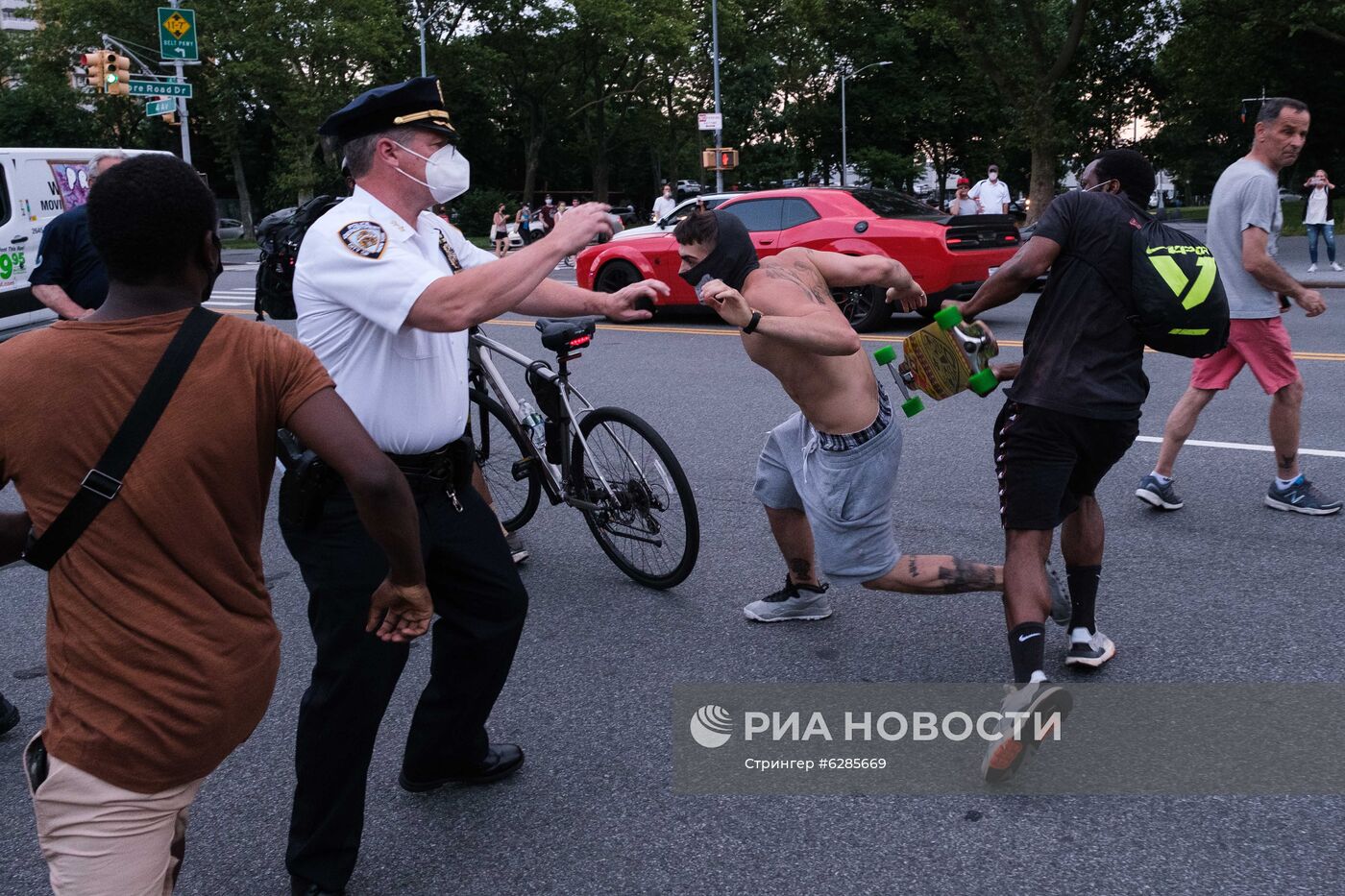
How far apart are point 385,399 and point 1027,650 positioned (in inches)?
76.1

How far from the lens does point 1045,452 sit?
3604 millimetres

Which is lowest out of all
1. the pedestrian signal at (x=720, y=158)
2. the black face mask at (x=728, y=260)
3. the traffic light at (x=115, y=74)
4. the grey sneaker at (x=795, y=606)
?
the grey sneaker at (x=795, y=606)

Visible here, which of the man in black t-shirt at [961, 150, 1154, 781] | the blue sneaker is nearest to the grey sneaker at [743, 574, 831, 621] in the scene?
the man in black t-shirt at [961, 150, 1154, 781]

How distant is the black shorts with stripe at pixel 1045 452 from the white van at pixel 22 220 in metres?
12.0

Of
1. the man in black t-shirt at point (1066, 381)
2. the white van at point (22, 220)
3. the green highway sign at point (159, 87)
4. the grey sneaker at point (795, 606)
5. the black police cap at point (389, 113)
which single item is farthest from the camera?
the green highway sign at point (159, 87)

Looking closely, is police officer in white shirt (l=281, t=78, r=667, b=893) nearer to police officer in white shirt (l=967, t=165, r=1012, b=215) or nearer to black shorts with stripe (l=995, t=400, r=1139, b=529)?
black shorts with stripe (l=995, t=400, r=1139, b=529)

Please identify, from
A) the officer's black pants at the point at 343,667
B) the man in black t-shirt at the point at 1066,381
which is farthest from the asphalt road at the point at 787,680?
the man in black t-shirt at the point at 1066,381

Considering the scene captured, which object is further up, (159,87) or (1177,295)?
(159,87)

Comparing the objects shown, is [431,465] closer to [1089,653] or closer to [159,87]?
[1089,653]

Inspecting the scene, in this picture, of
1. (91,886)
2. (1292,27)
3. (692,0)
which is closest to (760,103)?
(692,0)

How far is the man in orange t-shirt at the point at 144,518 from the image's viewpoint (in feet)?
6.15

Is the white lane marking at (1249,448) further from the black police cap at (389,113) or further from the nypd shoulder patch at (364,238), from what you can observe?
the nypd shoulder patch at (364,238)

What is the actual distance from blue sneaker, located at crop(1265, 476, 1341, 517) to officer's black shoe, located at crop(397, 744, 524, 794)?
3973 mm

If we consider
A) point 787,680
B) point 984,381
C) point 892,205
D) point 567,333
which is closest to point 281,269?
point 567,333
